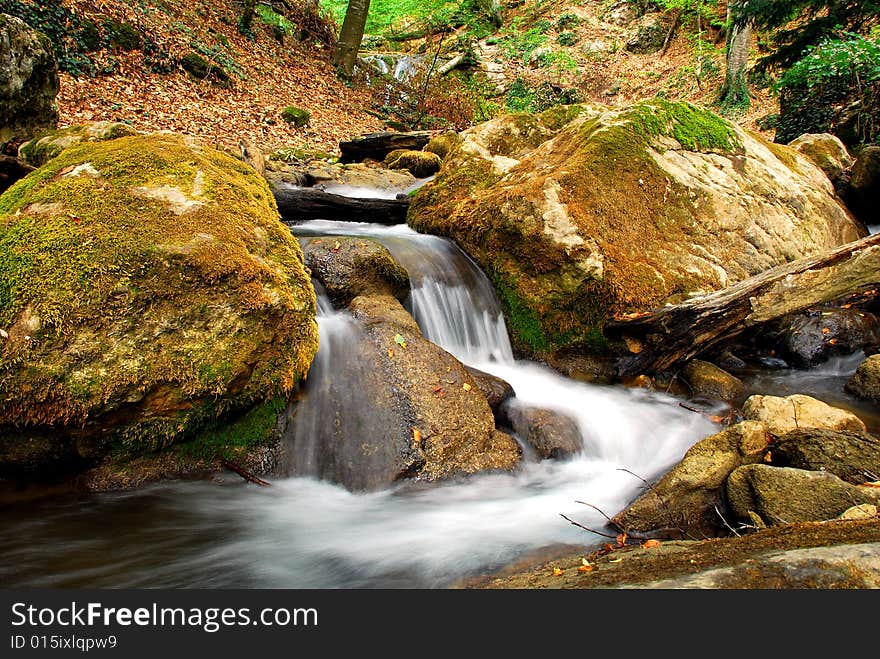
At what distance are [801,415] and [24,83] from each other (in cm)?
866

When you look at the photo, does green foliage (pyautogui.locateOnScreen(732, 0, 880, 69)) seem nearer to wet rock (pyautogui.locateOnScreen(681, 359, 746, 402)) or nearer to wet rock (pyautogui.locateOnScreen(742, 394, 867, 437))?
wet rock (pyautogui.locateOnScreen(681, 359, 746, 402))

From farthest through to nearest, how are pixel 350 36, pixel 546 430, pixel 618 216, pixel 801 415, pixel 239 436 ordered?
pixel 350 36 → pixel 618 216 → pixel 546 430 → pixel 801 415 → pixel 239 436

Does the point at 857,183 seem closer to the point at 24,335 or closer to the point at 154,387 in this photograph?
the point at 154,387

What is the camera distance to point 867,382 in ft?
15.4

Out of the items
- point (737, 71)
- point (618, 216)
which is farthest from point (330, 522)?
point (737, 71)

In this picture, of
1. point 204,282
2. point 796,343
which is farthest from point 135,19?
point 796,343

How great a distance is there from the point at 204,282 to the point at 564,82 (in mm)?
22222

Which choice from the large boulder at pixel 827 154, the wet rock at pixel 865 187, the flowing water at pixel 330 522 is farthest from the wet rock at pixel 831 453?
the large boulder at pixel 827 154

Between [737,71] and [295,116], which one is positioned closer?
[295,116]

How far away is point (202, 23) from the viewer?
48.4 feet

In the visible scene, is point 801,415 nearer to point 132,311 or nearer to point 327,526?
point 327,526

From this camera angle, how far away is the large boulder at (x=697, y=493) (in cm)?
272

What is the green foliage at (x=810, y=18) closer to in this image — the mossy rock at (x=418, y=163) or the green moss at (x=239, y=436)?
the mossy rock at (x=418, y=163)

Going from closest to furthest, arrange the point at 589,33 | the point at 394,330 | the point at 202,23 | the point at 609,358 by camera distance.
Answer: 1. the point at 394,330
2. the point at 609,358
3. the point at 202,23
4. the point at 589,33
